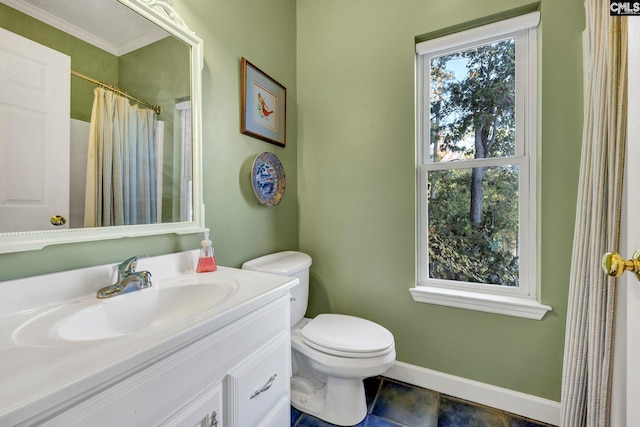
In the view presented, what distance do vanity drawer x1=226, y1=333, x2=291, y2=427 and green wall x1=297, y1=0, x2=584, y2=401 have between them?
2.89 feet

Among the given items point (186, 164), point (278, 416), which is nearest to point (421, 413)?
point (278, 416)

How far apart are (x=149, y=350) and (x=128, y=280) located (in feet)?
1.54

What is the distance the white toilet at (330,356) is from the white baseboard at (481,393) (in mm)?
402

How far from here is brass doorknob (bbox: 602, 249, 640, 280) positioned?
542 mm

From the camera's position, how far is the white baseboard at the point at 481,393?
1.30 m

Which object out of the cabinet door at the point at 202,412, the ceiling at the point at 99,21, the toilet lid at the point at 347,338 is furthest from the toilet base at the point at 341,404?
the ceiling at the point at 99,21

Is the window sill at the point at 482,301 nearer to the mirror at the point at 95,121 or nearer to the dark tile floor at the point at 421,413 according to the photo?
the dark tile floor at the point at 421,413

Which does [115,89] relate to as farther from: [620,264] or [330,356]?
[620,264]

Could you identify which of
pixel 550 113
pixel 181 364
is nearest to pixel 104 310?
pixel 181 364

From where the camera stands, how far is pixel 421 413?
1.35 meters

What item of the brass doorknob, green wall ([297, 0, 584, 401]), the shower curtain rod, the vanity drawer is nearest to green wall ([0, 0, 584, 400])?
green wall ([297, 0, 584, 401])

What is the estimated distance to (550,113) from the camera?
127 centimetres

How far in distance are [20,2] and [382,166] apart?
154cm

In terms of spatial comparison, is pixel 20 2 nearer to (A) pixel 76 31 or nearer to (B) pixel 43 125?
(A) pixel 76 31
